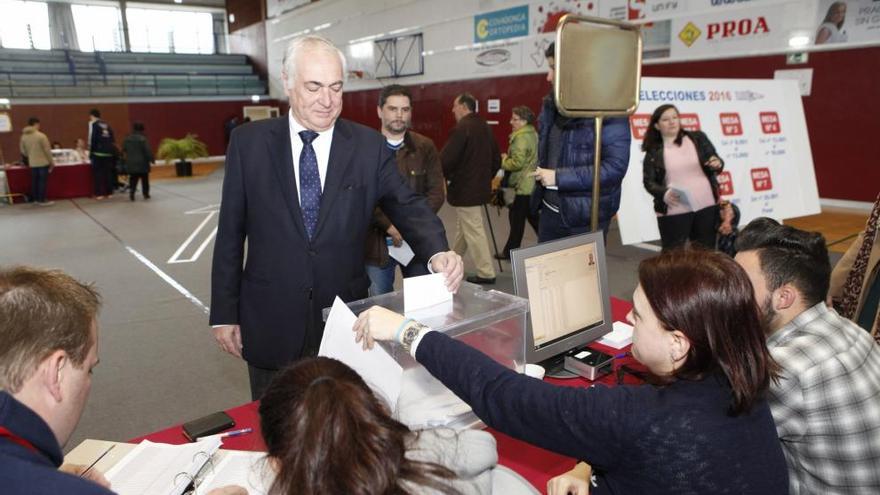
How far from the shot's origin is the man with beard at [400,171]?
3.51 m

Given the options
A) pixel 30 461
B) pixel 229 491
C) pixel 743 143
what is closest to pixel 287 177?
pixel 229 491

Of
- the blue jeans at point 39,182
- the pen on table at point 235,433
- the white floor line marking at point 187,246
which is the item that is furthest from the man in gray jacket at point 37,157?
the pen on table at point 235,433

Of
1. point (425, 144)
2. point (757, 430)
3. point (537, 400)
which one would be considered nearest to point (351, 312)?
point (537, 400)

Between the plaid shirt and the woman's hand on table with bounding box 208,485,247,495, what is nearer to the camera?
the woman's hand on table with bounding box 208,485,247,495

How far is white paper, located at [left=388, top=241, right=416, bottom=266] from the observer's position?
141 inches

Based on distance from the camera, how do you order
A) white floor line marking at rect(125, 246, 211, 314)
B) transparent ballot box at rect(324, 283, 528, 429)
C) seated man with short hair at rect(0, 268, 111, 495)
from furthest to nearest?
white floor line marking at rect(125, 246, 211, 314), transparent ballot box at rect(324, 283, 528, 429), seated man with short hair at rect(0, 268, 111, 495)

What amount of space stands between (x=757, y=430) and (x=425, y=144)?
10.1ft

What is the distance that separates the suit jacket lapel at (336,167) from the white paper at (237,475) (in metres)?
0.80

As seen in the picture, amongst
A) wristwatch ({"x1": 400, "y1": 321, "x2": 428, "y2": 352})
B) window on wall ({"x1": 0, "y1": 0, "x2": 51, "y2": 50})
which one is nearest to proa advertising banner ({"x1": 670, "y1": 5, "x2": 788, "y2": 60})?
wristwatch ({"x1": 400, "y1": 321, "x2": 428, "y2": 352})

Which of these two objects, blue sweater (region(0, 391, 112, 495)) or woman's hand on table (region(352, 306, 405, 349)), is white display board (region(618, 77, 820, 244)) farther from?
blue sweater (region(0, 391, 112, 495))

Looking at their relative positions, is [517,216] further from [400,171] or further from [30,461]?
[30,461]

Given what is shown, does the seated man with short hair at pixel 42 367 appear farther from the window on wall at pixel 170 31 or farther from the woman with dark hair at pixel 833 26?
the window on wall at pixel 170 31

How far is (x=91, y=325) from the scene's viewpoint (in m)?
1.07

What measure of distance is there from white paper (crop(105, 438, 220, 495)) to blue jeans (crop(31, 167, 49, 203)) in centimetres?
1186
